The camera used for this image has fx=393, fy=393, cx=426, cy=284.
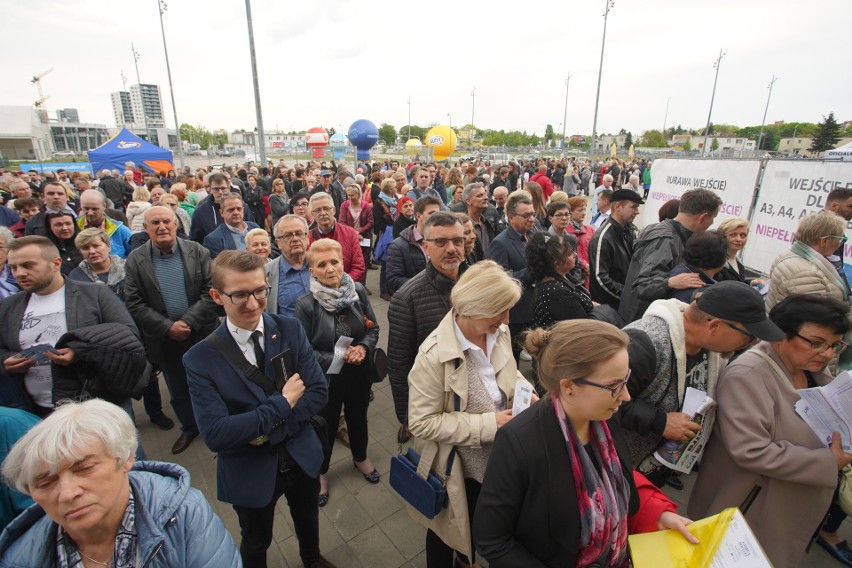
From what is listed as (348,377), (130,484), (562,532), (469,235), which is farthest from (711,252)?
(130,484)

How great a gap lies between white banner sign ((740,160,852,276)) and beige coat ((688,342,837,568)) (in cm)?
438

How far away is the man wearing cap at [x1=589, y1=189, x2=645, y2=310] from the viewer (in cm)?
418

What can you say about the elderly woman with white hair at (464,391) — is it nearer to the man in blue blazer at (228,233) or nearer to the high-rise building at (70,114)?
the man in blue blazer at (228,233)

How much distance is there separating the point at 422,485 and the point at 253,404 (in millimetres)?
940

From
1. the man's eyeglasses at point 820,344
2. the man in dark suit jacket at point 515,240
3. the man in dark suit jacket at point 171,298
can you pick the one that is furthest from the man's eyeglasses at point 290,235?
the man's eyeglasses at point 820,344

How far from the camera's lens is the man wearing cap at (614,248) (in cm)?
418

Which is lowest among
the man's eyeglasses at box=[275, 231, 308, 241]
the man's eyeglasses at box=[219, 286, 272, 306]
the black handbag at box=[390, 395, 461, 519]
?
the black handbag at box=[390, 395, 461, 519]

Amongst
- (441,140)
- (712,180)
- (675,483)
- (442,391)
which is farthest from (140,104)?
(675,483)

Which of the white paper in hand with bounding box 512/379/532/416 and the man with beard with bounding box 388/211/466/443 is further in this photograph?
the man with beard with bounding box 388/211/466/443

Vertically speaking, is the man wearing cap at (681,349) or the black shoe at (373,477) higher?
the man wearing cap at (681,349)

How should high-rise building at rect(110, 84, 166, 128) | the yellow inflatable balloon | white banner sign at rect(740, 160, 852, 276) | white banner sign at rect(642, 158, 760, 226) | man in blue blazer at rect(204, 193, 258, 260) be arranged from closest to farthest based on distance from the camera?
man in blue blazer at rect(204, 193, 258, 260), white banner sign at rect(740, 160, 852, 276), white banner sign at rect(642, 158, 760, 226), the yellow inflatable balloon, high-rise building at rect(110, 84, 166, 128)

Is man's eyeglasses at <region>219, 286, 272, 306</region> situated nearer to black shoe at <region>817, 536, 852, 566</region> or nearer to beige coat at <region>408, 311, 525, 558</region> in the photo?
beige coat at <region>408, 311, 525, 558</region>

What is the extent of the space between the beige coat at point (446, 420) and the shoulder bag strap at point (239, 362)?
74 centimetres

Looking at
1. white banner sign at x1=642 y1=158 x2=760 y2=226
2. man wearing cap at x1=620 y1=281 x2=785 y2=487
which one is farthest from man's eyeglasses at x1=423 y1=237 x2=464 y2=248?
white banner sign at x1=642 y1=158 x2=760 y2=226
